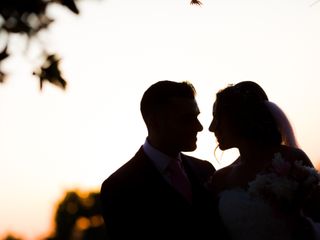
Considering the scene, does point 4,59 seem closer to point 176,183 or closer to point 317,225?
point 176,183

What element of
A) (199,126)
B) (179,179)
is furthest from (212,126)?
(179,179)

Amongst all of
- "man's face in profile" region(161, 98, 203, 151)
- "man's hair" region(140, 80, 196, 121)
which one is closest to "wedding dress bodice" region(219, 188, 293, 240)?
"man's face in profile" region(161, 98, 203, 151)

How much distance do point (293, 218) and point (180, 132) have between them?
1.66 m

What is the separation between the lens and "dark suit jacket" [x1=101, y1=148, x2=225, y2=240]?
623 cm

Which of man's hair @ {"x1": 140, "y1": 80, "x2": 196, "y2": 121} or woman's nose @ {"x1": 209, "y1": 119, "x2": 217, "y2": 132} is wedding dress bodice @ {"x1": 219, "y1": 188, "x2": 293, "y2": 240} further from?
man's hair @ {"x1": 140, "y1": 80, "x2": 196, "y2": 121}

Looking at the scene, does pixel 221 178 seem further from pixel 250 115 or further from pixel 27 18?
pixel 27 18

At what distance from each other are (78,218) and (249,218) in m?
87.1

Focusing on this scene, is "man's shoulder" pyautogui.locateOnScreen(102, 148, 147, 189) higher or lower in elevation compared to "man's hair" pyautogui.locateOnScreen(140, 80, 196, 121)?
lower

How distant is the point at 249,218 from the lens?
6.73 metres

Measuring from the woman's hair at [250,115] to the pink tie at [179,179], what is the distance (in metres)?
0.90

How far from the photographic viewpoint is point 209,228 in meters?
6.46

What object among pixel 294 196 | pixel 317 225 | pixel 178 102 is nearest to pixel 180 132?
pixel 178 102

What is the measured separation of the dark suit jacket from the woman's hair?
1.00m

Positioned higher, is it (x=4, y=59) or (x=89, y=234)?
(x=4, y=59)
